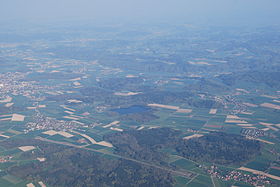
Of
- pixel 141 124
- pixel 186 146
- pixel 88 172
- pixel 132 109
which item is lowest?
pixel 132 109

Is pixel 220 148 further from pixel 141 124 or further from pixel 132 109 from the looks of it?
pixel 132 109

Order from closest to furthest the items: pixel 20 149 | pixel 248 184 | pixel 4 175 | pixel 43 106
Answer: pixel 248 184 < pixel 4 175 < pixel 20 149 < pixel 43 106

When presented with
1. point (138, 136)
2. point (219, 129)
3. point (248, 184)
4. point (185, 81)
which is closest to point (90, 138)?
point (138, 136)

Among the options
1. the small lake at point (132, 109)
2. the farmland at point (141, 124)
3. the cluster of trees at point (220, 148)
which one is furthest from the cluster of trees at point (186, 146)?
the small lake at point (132, 109)

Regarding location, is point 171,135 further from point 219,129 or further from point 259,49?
point 259,49

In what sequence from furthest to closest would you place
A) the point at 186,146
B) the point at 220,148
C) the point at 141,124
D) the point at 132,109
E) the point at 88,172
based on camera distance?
the point at 132,109
the point at 141,124
the point at 186,146
the point at 220,148
the point at 88,172

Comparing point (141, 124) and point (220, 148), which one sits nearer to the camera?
point (220, 148)

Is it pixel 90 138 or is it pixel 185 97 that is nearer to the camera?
pixel 90 138

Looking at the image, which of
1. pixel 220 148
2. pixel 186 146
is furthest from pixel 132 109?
pixel 220 148

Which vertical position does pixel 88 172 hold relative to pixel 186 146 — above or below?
below

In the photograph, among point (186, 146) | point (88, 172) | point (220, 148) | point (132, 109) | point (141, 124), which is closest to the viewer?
point (88, 172)

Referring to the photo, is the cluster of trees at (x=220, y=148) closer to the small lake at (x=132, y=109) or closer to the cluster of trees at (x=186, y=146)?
the cluster of trees at (x=186, y=146)
